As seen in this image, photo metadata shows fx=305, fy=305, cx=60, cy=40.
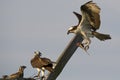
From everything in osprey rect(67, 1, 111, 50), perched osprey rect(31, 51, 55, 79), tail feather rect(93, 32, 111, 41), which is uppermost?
osprey rect(67, 1, 111, 50)

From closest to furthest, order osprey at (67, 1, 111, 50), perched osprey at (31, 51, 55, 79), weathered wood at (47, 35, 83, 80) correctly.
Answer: weathered wood at (47, 35, 83, 80) → osprey at (67, 1, 111, 50) → perched osprey at (31, 51, 55, 79)

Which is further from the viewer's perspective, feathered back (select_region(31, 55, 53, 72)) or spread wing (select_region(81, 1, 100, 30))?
feathered back (select_region(31, 55, 53, 72))

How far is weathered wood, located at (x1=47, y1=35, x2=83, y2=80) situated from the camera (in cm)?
484

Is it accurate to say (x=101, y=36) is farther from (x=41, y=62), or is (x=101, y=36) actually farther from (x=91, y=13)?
(x=41, y=62)

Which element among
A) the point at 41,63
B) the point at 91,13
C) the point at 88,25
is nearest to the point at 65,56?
the point at 88,25

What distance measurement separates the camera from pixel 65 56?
4926mm

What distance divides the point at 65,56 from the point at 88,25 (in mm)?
894

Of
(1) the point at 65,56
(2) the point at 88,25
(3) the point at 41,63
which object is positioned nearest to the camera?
(1) the point at 65,56

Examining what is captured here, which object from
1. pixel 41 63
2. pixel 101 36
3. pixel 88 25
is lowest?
pixel 41 63

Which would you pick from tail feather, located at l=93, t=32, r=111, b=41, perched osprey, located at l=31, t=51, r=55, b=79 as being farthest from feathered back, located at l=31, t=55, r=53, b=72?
tail feather, located at l=93, t=32, r=111, b=41

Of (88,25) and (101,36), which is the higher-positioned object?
(88,25)

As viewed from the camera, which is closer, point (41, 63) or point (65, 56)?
point (65, 56)

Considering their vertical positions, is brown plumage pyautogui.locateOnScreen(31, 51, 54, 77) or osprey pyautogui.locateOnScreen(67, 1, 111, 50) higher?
osprey pyautogui.locateOnScreen(67, 1, 111, 50)

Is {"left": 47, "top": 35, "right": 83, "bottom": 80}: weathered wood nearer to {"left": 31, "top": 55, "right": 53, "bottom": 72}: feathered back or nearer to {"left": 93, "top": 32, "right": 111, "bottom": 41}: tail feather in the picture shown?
{"left": 93, "top": 32, "right": 111, "bottom": 41}: tail feather
